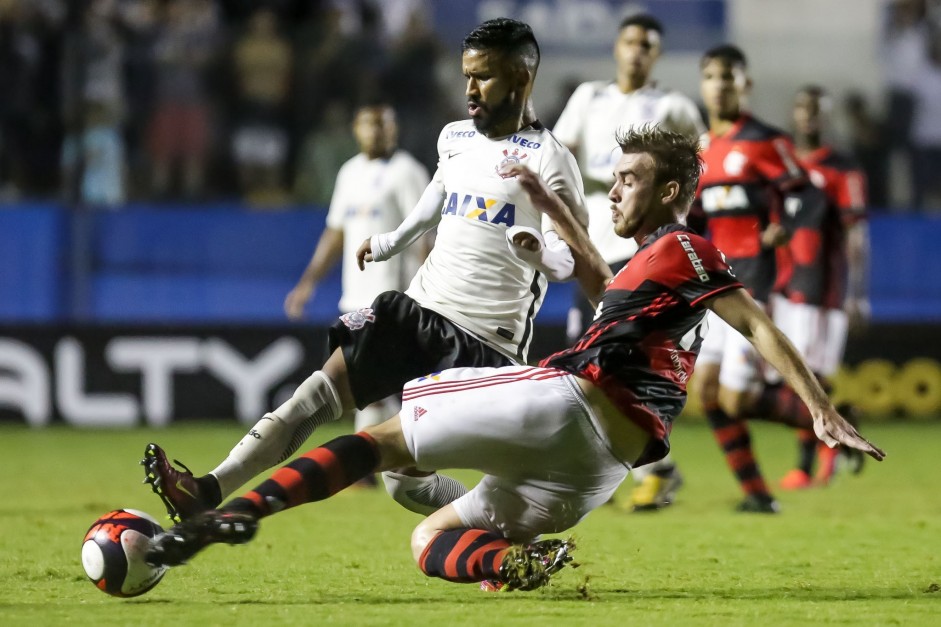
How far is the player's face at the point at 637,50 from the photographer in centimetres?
781

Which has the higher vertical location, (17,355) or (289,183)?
(289,183)

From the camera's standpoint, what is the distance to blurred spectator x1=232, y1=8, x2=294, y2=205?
12.5 metres

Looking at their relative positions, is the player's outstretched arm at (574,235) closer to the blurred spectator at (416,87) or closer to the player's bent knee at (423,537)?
the player's bent knee at (423,537)

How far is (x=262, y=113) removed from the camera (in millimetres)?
12539

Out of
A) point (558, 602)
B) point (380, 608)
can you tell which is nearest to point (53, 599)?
point (380, 608)

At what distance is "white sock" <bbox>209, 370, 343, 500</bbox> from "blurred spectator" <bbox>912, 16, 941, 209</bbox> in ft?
28.1

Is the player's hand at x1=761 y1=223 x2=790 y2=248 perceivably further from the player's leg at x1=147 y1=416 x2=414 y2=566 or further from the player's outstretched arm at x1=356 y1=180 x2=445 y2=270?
the player's leg at x1=147 y1=416 x2=414 y2=566

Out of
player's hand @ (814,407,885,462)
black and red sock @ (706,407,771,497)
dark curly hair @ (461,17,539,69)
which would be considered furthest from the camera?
black and red sock @ (706,407,771,497)

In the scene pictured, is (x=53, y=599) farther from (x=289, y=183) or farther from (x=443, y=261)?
(x=289, y=183)

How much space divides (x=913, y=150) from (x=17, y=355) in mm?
7600

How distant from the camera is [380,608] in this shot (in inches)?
182

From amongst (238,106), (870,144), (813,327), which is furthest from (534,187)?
(870,144)

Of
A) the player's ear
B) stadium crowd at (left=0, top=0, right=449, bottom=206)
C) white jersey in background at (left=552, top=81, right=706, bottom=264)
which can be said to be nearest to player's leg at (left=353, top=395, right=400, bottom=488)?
white jersey in background at (left=552, top=81, right=706, bottom=264)

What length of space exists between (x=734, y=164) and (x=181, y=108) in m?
5.97
